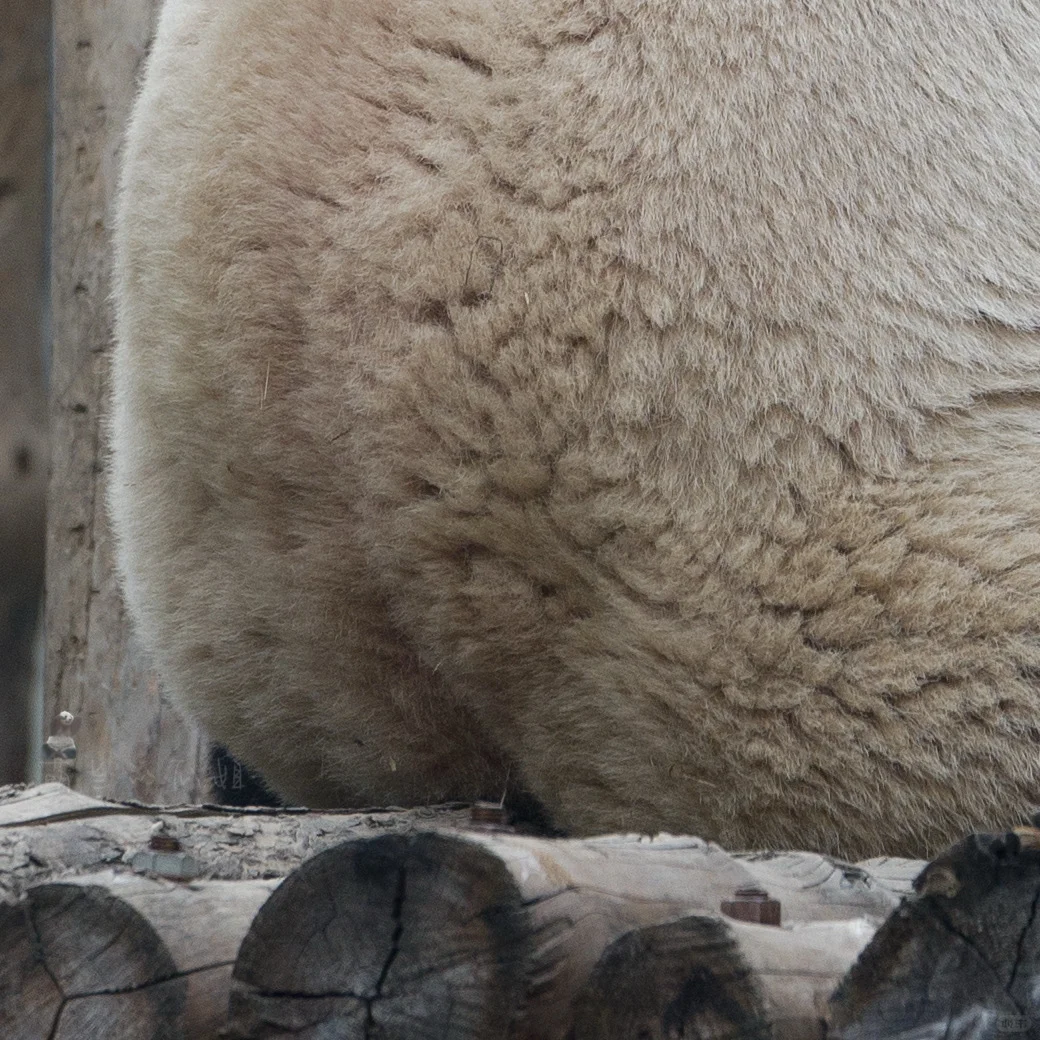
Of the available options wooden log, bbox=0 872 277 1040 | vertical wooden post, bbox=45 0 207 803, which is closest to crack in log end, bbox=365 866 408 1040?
wooden log, bbox=0 872 277 1040

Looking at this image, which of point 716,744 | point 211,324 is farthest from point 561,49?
point 716,744

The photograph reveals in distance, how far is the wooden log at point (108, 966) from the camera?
120cm

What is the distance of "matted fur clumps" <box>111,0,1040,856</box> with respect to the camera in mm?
1826

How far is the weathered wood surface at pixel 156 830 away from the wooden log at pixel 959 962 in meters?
0.60

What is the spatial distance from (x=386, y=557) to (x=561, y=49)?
2.12ft

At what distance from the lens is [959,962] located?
3.91ft

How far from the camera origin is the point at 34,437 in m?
6.72

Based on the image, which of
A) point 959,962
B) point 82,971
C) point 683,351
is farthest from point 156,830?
point 959,962

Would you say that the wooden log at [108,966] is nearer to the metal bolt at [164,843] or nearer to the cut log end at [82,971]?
the cut log end at [82,971]

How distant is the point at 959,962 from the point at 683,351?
2.77ft

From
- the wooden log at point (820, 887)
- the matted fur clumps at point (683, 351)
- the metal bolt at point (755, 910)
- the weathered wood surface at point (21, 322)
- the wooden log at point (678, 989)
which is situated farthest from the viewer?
the weathered wood surface at point (21, 322)

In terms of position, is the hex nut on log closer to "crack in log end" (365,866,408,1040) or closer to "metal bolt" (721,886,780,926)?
"crack in log end" (365,866,408,1040)

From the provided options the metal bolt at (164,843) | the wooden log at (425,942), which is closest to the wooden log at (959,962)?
the wooden log at (425,942)

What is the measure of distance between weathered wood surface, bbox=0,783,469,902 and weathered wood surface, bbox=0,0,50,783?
4.91 m
